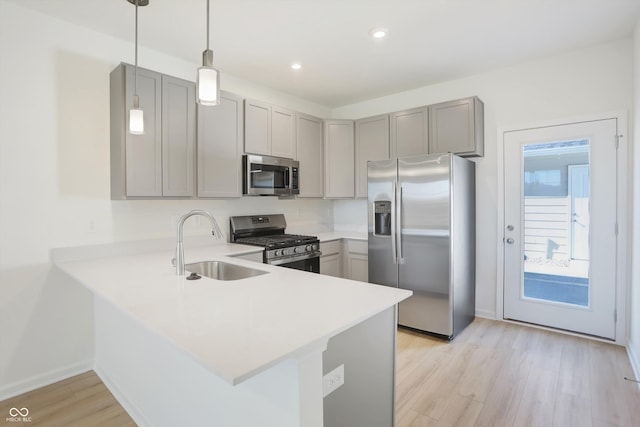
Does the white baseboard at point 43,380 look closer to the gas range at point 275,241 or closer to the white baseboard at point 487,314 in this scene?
the gas range at point 275,241

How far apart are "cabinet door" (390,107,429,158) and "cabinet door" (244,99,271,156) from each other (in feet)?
4.86

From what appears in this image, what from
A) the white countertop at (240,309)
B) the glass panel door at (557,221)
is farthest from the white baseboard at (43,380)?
the glass panel door at (557,221)

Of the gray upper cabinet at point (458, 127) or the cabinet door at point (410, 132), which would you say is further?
the cabinet door at point (410, 132)

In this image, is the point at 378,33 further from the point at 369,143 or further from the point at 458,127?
the point at 369,143

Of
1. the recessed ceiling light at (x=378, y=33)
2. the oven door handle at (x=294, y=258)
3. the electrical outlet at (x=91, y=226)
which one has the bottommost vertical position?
the oven door handle at (x=294, y=258)

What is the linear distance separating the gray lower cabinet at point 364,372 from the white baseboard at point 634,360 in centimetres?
208

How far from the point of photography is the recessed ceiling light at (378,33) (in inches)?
105

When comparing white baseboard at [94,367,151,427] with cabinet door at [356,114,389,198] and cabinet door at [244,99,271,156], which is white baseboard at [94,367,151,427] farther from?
cabinet door at [356,114,389,198]

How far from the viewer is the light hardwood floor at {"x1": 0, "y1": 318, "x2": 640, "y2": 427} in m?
2.02

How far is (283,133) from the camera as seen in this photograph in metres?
3.75

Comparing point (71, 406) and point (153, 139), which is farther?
point (153, 139)

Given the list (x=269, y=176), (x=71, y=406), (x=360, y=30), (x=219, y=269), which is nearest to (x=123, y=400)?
(x=71, y=406)

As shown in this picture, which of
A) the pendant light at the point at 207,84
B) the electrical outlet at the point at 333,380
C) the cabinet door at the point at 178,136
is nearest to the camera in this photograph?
the electrical outlet at the point at 333,380

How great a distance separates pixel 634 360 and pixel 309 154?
351cm
